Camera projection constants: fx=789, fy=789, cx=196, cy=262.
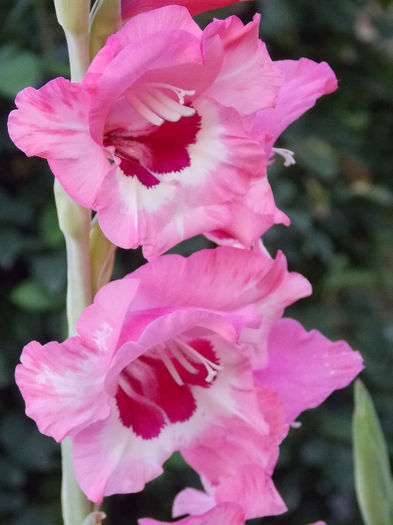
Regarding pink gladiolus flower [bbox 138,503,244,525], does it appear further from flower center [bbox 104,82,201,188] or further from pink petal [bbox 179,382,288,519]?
flower center [bbox 104,82,201,188]

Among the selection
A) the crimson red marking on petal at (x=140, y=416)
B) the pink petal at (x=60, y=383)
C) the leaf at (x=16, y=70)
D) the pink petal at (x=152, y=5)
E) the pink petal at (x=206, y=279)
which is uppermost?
the pink petal at (x=152, y=5)

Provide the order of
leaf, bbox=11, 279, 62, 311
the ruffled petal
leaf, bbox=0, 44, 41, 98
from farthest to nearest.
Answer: leaf, bbox=11, 279, 62, 311
leaf, bbox=0, 44, 41, 98
the ruffled petal

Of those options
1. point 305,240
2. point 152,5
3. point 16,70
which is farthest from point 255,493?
point 305,240

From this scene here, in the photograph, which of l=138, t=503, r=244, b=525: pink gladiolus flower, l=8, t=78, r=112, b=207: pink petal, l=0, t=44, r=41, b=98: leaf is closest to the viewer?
l=8, t=78, r=112, b=207: pink petal

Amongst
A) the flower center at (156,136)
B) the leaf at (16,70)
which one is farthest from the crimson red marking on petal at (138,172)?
the leaf at (16,70)

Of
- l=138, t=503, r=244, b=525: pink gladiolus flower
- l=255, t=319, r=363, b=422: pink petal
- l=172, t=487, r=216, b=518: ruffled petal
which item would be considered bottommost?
l=172, t=487, r=216, b=518: ruffled petal

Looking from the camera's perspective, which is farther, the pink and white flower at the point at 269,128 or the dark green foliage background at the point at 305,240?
the dark green foliage background at the point at 305,240

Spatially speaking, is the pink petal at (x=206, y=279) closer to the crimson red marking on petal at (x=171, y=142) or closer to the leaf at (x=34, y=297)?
the crimson red marking on petal at (x=171, y=142)

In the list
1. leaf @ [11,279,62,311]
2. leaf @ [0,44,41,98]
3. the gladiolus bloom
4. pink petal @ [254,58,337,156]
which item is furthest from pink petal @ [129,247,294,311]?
leaf @ [11,279,62,311]
